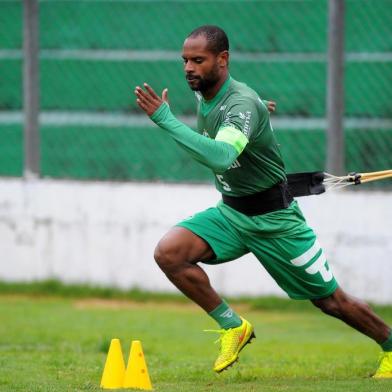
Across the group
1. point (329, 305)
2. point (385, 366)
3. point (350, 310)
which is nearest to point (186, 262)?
point (329, 305)

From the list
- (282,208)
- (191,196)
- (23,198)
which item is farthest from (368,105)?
(282,208)

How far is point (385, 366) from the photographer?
8.60m

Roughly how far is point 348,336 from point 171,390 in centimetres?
467

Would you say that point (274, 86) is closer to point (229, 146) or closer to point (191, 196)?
point (191, 196)

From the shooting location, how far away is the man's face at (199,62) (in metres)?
7.94

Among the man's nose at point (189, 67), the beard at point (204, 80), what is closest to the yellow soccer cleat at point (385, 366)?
the beard at point (204, 80)

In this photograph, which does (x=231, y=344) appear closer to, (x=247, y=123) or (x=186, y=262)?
(x=186, y=262)

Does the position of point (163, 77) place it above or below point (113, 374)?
above

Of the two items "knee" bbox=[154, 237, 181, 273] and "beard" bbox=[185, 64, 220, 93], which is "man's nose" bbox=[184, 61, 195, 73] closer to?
"beard" bbox=[185, 64, 220, 93]

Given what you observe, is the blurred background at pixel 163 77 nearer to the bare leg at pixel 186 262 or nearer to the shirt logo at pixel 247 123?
the bare leg at pixel 186 262

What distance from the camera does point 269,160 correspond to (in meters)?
8.27

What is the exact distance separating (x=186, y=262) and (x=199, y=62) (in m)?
1.35

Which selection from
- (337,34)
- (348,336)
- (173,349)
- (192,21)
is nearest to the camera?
(173,349)

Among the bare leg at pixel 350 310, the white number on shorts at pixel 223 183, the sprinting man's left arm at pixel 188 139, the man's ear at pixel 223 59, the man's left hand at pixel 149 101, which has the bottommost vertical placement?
the bare leg at pixel 350 310
